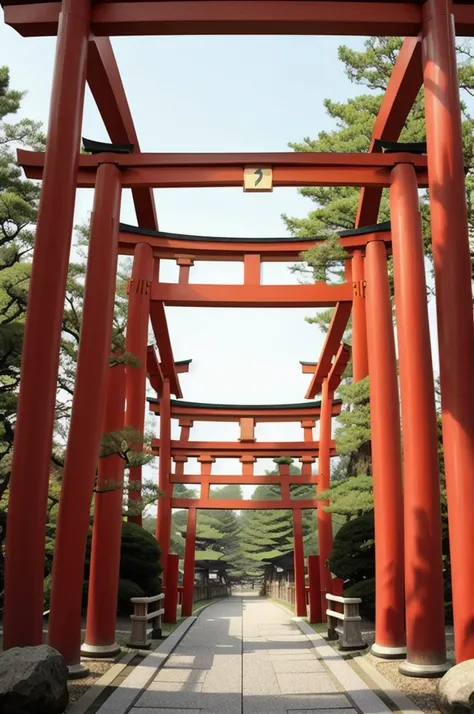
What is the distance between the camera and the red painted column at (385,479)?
784cm

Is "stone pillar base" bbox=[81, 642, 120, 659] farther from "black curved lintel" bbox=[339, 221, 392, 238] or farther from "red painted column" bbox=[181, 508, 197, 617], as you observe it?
"red painted column" bbox=[181, 508, 197, 617]

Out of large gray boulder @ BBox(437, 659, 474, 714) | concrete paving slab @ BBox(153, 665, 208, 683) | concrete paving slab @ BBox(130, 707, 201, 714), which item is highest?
large gray boulder @ BBox(437, 659, 474, 714)

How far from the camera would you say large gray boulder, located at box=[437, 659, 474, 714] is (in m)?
4.33

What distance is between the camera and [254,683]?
6.36m

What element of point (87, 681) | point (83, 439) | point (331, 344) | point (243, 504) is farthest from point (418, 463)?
point (243, 504)

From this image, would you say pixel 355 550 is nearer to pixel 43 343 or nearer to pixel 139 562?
pixel 139 562

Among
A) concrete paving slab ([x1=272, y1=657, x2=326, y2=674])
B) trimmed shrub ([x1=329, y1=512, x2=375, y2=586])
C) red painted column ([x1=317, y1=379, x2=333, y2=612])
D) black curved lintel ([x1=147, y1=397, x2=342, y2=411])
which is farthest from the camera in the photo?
black curved lintel ([x1=147, y1=397, x2=342, y2=411])

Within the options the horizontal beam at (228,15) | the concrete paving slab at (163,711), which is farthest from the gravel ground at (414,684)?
the horizontal beam at (228,15)

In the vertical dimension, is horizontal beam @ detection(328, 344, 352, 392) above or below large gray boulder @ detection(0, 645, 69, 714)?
above

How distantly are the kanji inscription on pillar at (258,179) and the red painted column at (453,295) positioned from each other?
94.2 inches

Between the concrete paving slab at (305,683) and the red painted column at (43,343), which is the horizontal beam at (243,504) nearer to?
the concrete paving slab at (305,683)

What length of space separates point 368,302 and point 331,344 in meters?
4.55

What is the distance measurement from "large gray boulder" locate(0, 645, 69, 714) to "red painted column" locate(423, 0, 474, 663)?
3.56 m

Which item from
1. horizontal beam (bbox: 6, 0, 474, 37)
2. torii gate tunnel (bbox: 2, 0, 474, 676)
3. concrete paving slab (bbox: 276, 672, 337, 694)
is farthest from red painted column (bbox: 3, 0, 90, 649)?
concrete paving slab (bbox: 276, 672, 337, 694)
